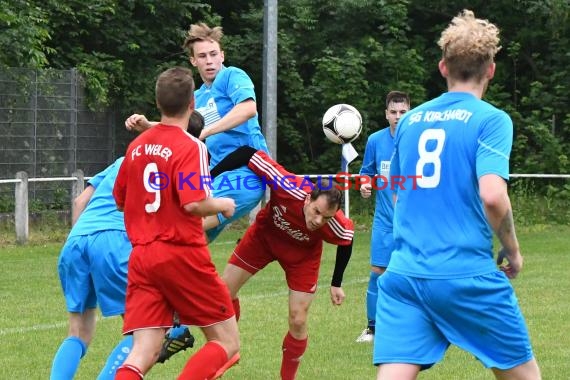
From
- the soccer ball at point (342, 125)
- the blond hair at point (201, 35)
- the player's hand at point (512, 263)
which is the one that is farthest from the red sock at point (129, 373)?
the soccer ball at point (342, 125)

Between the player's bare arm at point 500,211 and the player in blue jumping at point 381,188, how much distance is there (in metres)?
4.21

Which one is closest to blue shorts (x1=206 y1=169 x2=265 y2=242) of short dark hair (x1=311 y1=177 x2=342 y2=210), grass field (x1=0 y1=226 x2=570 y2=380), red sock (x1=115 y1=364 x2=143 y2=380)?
short dark hair (x1=311 y1=177 x2=342 y2=210)

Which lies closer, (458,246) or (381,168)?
(458,246)

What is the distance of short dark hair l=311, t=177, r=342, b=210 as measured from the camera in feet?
20.6

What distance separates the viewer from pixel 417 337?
13.5ft

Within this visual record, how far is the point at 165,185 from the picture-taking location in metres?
4.84

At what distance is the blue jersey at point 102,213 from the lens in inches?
225

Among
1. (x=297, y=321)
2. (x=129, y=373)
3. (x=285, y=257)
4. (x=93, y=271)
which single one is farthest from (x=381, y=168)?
(x=129, y=373)

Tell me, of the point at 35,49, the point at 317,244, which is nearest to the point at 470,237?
the point at 317,244

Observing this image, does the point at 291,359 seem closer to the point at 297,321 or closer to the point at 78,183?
the point at 297,321

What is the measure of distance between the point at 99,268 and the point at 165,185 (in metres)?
0.96

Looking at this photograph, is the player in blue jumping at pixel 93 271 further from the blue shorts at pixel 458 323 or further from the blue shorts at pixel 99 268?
the blue shorts at pixel 458 323

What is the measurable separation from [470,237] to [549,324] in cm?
482

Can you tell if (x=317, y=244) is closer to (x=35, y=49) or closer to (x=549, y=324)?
(x=549, y=324)
